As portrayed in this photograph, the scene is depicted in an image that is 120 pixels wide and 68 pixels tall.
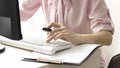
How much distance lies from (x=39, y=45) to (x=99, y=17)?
0.39 meters

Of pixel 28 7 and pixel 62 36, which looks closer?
pixel 62 36

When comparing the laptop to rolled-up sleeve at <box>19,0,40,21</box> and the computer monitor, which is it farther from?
rolled-up sleeve at <box>19,0,40,21</box>

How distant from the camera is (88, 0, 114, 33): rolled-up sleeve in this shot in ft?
3.77

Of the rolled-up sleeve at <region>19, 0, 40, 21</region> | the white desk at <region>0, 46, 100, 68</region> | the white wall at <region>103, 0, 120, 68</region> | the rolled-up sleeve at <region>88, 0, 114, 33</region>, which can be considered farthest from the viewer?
the white wall at <region>103, 0, 120, 68</region>

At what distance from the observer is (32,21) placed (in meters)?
1.83

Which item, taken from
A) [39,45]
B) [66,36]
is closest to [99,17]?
[66,36]

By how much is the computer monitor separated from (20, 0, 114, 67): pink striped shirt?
394 mm

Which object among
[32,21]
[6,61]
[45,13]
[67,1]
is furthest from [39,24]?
[6,61]

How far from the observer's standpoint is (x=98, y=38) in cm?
108

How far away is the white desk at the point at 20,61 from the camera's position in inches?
29.8

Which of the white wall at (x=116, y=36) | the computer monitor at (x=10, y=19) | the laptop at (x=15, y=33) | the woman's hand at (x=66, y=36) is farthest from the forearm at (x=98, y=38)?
the white wall at (x=116, y=36)

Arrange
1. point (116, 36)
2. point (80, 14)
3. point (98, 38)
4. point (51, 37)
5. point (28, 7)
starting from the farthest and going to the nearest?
point (116, 36) < point (28, 7) < point (80, 14) < point (98, 38) < point (51, 37)

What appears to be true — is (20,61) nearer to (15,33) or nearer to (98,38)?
(15,33)

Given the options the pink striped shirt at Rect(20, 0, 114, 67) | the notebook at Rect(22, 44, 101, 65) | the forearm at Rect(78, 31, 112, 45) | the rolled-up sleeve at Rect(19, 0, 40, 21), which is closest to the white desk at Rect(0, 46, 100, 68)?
the notebook at Rect(22, 44, 101, 65)
